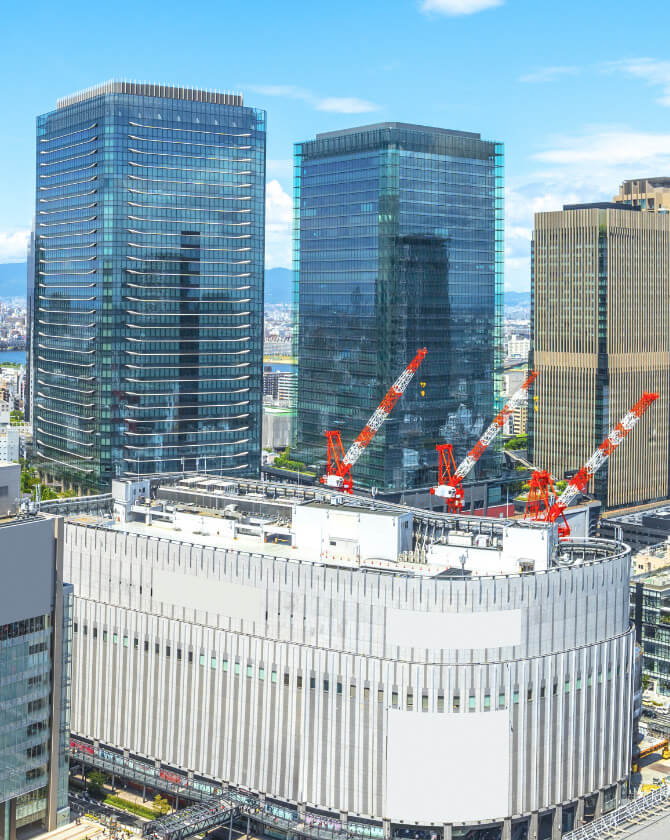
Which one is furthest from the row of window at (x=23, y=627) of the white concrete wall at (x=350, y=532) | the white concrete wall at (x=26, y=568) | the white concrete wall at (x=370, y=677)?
the white concrete wall at (x=350, y=532)

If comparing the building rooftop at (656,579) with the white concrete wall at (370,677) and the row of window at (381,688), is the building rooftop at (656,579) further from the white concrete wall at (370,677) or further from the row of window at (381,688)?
the row of window at (381,688)

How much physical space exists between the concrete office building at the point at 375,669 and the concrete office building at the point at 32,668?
18636 millimetres

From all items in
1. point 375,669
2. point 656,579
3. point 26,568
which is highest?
point 26,568

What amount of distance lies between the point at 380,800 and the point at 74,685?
35.9 m

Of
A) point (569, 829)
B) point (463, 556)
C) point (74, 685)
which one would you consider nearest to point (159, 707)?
point (74, 685)

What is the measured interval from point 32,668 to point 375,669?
2896 cm

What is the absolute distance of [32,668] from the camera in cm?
9331

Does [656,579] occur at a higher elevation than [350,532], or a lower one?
lower

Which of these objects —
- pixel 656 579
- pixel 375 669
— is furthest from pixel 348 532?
pixel 656 579

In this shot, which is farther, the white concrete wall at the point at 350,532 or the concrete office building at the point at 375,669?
the white concrete wall at the point at 350,532

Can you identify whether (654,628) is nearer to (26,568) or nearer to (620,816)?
(620,816)

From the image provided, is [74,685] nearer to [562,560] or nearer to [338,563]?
[338,563]

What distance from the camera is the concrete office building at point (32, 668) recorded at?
299 ft

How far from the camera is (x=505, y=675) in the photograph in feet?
341
